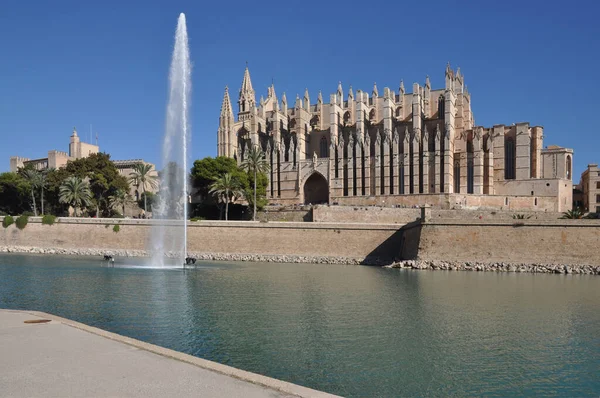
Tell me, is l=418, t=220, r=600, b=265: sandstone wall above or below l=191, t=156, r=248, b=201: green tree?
below

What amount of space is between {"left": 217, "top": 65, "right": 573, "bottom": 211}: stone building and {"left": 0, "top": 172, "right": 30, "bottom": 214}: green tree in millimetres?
21820

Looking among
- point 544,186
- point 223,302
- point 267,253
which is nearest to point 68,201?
point 267,253

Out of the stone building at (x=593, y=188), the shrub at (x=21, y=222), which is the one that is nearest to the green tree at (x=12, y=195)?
the shrub at (x=21, y=222)

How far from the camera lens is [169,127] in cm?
2734

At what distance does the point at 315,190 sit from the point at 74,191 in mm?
24691

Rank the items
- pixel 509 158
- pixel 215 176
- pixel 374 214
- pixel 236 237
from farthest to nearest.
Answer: pixel 509 158, pixel 215 176, pixel 374 214, pixel 236 237

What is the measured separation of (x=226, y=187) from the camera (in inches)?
1774

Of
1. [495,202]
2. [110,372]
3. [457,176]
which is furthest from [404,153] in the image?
[110,372]

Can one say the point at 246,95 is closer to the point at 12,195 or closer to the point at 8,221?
the point at 12,195

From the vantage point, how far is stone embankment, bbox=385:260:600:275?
28359mm

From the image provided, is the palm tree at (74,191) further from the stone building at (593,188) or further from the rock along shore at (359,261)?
the stone building at (593,188)

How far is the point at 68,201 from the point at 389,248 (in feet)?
92.5

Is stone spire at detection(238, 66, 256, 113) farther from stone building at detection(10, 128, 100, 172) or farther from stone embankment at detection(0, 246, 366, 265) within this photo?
stone embankment at detection(0, 246, 366, 265)

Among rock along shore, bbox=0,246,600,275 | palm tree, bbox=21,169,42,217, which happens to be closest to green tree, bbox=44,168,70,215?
palm tree, bbox=21,169,42,217
